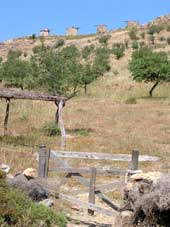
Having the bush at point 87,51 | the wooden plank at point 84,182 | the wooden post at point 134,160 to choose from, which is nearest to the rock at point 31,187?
the wooden plank at point 84,182

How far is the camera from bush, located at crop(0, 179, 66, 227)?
8.45 m

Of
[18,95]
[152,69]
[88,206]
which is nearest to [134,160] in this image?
[88,206]

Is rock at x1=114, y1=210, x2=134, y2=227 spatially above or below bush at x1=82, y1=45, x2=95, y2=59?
below

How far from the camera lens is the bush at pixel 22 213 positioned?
8.45 metres

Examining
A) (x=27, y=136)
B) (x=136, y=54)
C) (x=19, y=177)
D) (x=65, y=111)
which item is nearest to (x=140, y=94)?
(x=136, y=54)

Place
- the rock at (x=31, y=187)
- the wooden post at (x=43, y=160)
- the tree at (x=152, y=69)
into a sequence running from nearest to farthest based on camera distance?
the rock at (x=31, y=187)
the wooden post at (x=43, y=160)
the tree at (x=152, y=69)

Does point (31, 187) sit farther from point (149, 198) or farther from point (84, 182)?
point (149, 198)

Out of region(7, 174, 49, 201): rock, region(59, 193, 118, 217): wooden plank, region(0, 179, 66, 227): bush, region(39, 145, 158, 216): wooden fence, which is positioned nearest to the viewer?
region(0, 179, 66, 227): bush

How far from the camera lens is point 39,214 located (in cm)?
936

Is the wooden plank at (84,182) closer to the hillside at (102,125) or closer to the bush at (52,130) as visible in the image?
the hillside at (102,125)

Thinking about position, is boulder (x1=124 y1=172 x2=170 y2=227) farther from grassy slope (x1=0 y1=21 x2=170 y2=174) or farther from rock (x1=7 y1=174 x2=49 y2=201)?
grassy slope (x1=0 y1=21 x2=170 y2=174)

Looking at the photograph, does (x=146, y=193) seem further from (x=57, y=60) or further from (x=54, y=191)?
(x=57, y=60)

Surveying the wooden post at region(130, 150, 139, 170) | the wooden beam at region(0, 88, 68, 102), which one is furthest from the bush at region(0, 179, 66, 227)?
the wooden beam at region(0, 88, 68, 102)

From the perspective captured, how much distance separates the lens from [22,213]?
28.7 ft
